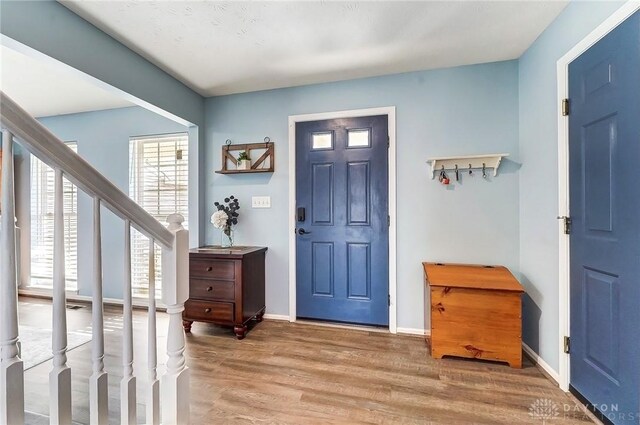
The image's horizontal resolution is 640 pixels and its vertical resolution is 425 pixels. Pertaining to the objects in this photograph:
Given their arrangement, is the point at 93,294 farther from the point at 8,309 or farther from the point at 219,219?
the point at 219,219

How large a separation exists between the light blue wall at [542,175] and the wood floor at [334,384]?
372 millimetres

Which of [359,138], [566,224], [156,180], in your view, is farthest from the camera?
[156,180]

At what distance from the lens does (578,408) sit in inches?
62.1

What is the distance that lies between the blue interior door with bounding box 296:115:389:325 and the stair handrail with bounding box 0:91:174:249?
71.8 inches

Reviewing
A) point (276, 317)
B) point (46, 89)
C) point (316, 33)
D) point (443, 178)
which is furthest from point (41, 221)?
point (443, 178)

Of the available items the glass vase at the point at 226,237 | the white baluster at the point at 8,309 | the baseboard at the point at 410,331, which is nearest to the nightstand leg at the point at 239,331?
the glass vase at the point at 226,237

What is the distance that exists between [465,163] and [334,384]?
6.73ft

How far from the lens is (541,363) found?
6.54ft

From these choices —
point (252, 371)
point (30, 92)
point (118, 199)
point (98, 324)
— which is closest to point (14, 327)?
point (98, 324)

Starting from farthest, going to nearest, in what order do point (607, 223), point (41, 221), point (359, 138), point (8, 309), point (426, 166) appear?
point (41, 221)
point (359, 138)
point (426, 166)
point (607, 223)
point (8, 309)

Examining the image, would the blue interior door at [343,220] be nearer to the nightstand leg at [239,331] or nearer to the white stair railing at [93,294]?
the nightstand leg at [239,331]

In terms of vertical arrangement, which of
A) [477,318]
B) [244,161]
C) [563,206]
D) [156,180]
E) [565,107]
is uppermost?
[565,107]

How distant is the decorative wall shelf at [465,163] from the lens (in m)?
2.33

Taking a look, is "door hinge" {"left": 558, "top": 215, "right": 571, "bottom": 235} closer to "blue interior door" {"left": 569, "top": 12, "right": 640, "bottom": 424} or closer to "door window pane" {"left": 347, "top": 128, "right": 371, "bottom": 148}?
"blue interior door" {"left": 569, "top": 12, "right": 640, "bottom": 424}
